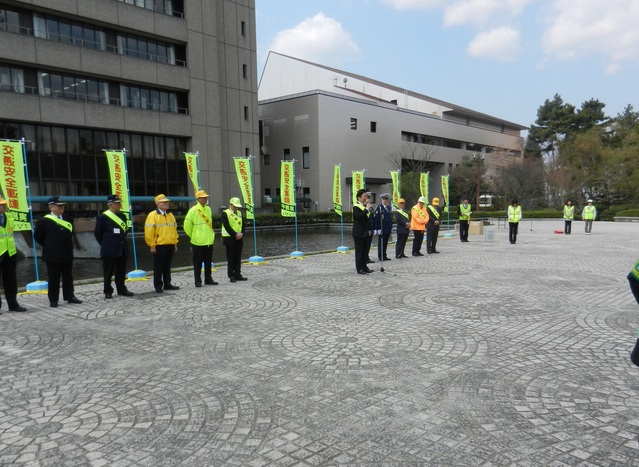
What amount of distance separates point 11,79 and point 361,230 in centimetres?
2763

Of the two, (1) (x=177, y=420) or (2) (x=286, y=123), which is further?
(2) (x=286, y=123)

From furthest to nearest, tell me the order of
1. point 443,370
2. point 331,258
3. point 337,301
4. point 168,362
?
point 331,258 < point 337,301 < point 168,362 < point 443,370

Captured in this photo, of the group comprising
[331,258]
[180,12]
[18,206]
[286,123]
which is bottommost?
[331,258]

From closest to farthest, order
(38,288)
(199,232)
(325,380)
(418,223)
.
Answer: (325,380) → (38,288) → (199,232) → (418,223)

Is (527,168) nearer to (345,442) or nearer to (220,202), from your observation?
(220,202)

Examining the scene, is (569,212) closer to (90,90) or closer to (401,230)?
(401,230)

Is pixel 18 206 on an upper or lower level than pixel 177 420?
upper

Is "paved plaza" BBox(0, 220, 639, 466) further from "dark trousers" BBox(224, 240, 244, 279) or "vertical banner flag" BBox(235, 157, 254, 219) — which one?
"vertical banner flag" BBox(235, 157, 254, 219)

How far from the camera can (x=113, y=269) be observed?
8.68 meters

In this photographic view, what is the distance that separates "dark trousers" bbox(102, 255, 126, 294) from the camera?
845 cm

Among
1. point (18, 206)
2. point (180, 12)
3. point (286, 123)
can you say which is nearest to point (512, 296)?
point (18, 206)

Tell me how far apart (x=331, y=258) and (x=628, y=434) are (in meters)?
11.0

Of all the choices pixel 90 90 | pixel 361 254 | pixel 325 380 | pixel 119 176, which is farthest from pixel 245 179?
pixel 90 90

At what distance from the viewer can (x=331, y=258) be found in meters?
14.1
